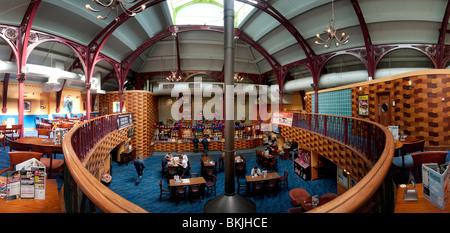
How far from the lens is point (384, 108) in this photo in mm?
6949

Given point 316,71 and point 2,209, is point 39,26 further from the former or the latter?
point 316,71

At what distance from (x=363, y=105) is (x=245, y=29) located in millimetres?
8562

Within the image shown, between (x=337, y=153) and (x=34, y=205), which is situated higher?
(x=34, y=205)

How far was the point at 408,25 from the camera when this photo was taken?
337 inches

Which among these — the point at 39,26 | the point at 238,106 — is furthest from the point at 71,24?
the point at 238,106

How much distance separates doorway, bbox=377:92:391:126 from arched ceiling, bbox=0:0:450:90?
4111 mm

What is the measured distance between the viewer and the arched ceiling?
7.80 metres

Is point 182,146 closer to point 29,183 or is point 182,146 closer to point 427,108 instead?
point 29,183

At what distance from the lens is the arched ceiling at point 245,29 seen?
780cm

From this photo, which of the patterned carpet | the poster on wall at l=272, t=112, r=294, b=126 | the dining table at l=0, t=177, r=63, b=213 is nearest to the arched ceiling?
the poster on wall at l=272, t=112, r=294, b=126

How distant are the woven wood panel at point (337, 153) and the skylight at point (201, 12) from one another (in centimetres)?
824

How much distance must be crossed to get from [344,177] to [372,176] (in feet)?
27.5

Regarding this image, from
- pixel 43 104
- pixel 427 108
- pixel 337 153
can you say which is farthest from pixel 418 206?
pixel 43 104

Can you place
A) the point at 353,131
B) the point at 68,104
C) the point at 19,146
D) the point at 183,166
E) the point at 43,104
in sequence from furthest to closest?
the point at 68,104, the point at 43,104, the point at 183,166, the point at 353,131, the point at 19,146
